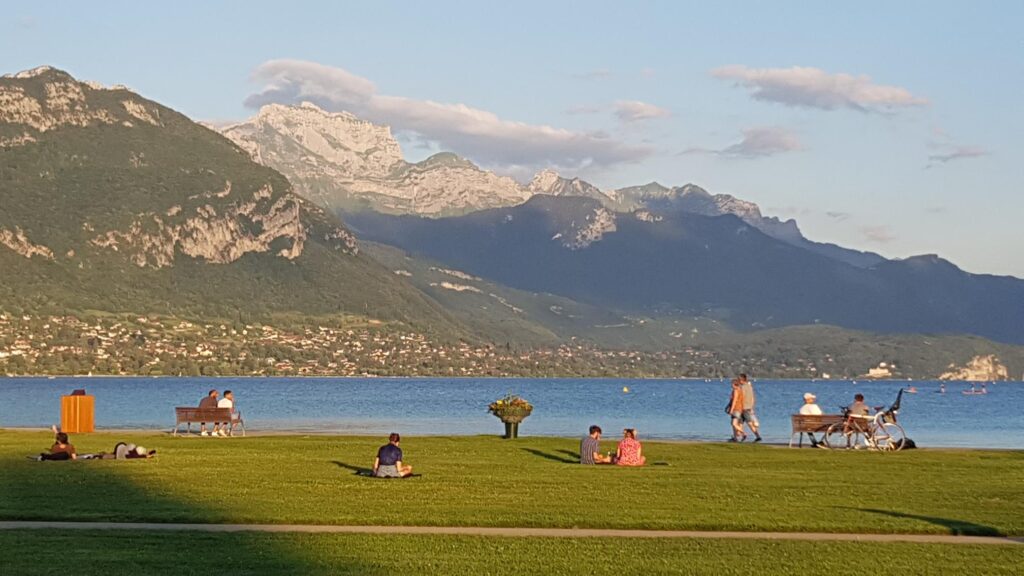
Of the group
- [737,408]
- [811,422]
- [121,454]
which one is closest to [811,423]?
[811,422]

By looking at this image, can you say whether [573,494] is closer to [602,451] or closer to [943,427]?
[602,451]

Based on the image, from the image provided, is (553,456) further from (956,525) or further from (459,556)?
(459,556)

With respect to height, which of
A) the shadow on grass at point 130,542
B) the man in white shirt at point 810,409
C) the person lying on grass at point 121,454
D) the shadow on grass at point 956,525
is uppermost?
the man in white shirt at point 810,409

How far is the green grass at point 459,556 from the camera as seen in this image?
18.9 metres

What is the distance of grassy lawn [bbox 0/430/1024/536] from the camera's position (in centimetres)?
2370

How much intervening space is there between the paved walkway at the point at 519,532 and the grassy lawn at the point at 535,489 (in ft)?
1.35

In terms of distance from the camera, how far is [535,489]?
28.3 m

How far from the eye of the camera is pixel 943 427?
93062mm

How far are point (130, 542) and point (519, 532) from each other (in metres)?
5.63

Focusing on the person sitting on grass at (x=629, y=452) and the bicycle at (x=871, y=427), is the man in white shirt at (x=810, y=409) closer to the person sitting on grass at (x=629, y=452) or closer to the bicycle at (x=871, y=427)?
the bicycle at (x=871, y=427)

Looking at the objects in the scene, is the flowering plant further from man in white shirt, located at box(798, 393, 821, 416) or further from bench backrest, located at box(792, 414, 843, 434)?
man in white shirt, located at box(798, 393, 821, 416)

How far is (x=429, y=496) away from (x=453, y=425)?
2070 inches

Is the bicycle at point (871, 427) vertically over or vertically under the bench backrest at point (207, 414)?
under

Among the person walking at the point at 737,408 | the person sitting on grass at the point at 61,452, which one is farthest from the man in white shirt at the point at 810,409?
the person sitting on grass at the point at 61,452
